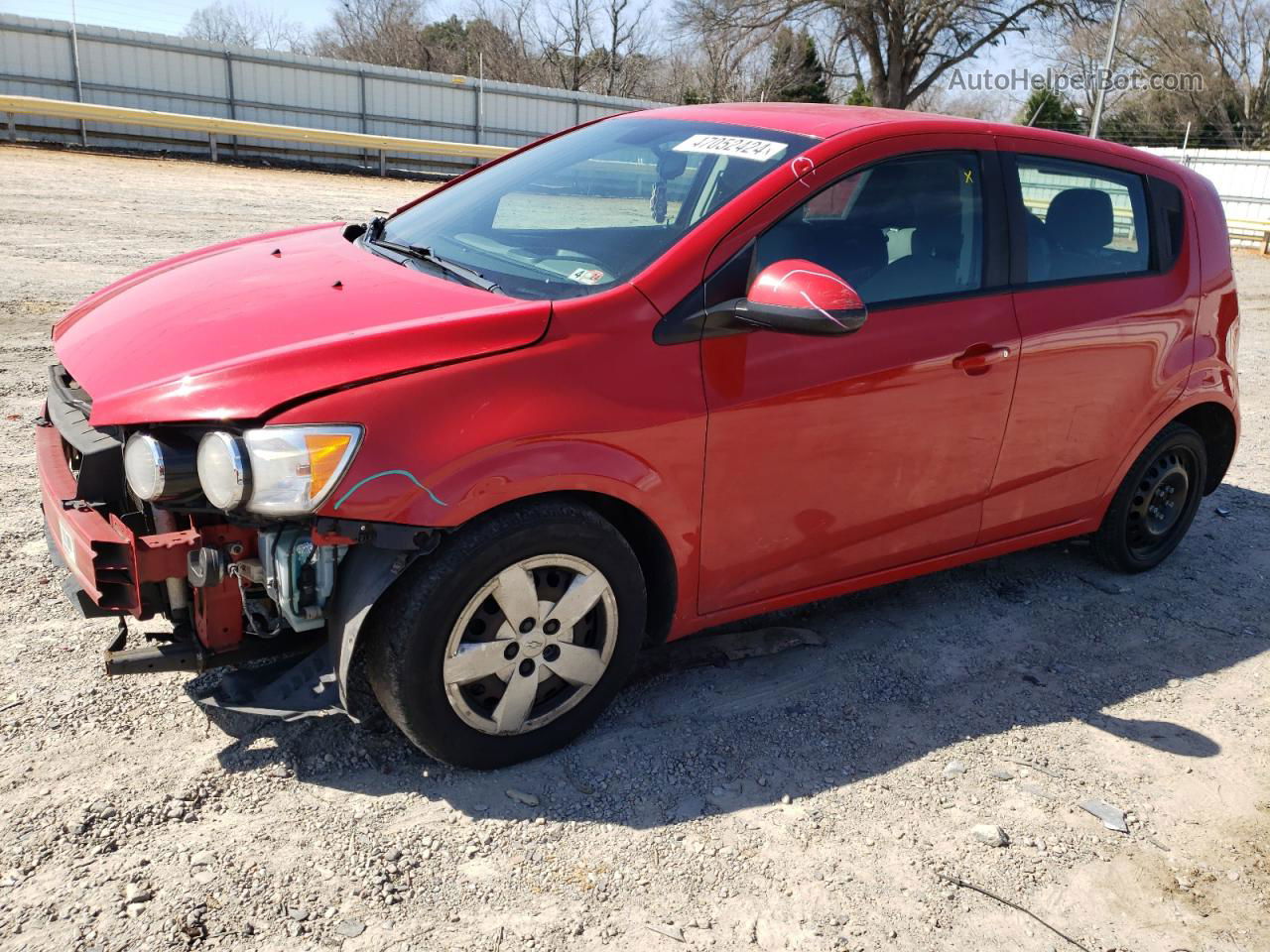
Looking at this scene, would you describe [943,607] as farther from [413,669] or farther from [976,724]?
[413,669]

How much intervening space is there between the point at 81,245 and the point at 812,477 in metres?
9.83

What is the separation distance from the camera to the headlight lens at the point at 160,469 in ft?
8.35

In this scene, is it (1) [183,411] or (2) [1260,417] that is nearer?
(1) [183,411]

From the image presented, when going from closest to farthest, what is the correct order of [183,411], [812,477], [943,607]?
[183,411], [812,477], [943,607]

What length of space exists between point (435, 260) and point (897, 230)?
1511 millimetres

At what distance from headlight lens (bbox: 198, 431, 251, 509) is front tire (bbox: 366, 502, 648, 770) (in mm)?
457

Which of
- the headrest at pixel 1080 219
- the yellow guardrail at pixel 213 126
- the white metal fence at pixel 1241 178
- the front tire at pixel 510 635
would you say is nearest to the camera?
the front tire at pixel 510 635

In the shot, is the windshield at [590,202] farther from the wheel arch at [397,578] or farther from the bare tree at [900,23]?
→ the bare tree at [900,23]

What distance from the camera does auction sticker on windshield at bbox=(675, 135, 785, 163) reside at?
3.40 m

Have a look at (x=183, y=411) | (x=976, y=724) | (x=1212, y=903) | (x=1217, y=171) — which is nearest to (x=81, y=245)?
(x=183, y=411)

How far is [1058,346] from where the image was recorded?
12.8 ft

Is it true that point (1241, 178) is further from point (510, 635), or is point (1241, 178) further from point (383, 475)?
point (383, 475)

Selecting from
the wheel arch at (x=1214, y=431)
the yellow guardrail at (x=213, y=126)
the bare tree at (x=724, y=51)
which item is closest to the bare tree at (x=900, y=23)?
the bare tree at (x=724, y=51)

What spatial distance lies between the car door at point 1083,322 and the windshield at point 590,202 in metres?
1.10
